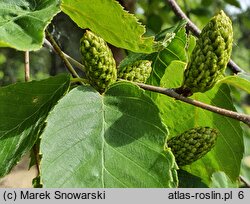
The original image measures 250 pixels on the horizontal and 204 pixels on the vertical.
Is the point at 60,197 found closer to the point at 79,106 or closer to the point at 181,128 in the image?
the point at 79,106

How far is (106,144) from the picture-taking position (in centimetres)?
104

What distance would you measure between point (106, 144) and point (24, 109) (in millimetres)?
219

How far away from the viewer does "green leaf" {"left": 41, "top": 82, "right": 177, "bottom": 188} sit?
101cm

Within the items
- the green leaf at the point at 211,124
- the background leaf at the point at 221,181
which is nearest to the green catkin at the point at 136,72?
the green leaf at the point at 211,124

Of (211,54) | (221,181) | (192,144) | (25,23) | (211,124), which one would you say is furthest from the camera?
(221,181)

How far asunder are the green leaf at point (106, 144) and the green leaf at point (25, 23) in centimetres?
17

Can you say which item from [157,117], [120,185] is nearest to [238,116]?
[157,117]

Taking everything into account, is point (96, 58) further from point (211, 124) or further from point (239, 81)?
point (211, 124)

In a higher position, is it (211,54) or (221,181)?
(211,54)

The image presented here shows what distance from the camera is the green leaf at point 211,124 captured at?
1393mm

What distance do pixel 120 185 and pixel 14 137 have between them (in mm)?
268

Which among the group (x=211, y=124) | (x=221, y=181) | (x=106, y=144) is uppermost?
(x=106, y=144)

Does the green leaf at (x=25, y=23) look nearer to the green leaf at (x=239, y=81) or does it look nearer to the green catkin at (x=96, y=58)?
the green catkin at (x=96, y=58)

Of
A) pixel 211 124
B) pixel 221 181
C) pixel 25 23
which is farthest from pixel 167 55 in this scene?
pixel 25 23
